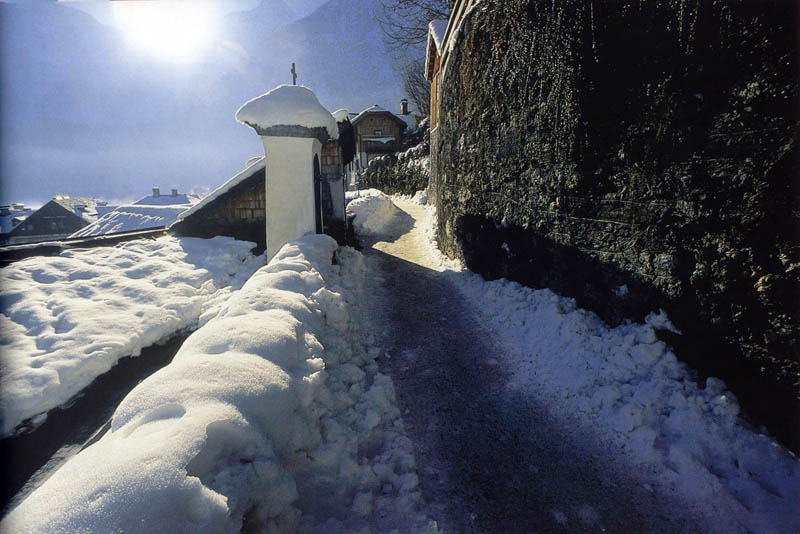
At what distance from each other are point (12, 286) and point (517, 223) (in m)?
7.01

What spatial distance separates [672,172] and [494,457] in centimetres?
299

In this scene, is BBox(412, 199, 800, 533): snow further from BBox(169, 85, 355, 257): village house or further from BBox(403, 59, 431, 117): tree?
BBox(403, 59, 431, 117): tree

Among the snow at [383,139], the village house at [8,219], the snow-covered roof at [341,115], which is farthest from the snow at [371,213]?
the village house at [8,219]

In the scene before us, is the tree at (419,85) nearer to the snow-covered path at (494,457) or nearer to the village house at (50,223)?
the snow-covered path at (494,457)

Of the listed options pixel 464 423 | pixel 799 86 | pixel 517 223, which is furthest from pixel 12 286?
pixel 799 86

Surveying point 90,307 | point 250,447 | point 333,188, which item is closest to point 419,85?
point 333,188

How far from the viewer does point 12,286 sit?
196 inches

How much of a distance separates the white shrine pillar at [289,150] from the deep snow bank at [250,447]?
8.69ft

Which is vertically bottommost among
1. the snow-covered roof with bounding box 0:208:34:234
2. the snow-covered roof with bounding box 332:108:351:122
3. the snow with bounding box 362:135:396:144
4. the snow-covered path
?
the snow-covered path

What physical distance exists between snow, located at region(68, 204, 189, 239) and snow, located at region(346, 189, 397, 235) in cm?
2127

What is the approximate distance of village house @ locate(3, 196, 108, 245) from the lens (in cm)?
3722

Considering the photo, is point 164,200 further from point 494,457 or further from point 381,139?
point 494,457

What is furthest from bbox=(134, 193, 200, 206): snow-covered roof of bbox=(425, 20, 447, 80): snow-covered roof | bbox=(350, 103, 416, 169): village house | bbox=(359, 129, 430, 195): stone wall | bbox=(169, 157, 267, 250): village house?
bbox=(169, 157, 267, 250): village house

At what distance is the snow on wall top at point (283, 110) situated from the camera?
5520 mm
